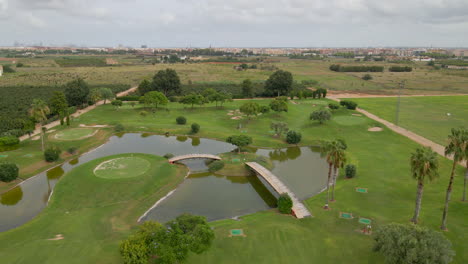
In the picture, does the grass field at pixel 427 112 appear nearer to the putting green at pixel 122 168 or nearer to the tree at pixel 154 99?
the putting green at pixel 122 168

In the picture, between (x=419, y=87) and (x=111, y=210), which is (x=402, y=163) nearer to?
(x=111, y=210)

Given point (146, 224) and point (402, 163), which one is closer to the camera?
point (146, 224)

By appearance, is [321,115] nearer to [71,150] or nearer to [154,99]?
[154,99]

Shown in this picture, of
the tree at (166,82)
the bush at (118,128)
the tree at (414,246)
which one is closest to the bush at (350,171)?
the tree at (414,246)

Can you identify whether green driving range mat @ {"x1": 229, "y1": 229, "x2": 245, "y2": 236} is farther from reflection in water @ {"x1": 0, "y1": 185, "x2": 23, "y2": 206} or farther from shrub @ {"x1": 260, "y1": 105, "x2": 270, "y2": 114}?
shrub @ {"x1": 260, "y1": 105, "x2": 270, "y2": 114}

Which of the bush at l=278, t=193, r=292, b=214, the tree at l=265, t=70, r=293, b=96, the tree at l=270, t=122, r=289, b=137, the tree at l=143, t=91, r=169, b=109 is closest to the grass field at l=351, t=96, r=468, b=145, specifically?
the tree at l=265, t=70, r=293, b=96

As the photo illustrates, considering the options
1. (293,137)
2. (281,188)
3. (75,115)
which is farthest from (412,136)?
(75,115)

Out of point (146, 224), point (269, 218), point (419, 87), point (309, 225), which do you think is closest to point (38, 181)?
point (146, 224)
